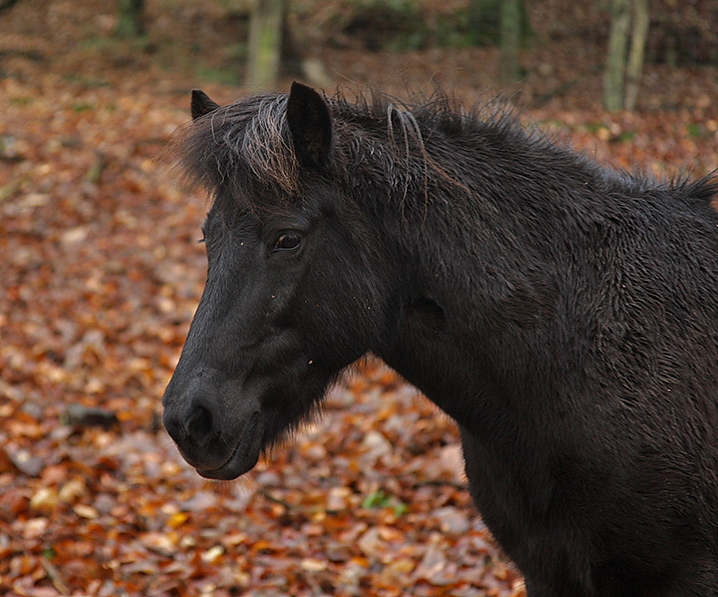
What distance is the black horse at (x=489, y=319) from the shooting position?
249 cm

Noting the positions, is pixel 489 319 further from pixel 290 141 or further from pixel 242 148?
pixel 242 148

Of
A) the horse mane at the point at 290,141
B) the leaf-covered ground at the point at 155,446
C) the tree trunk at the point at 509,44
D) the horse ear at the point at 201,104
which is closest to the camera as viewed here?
the horse mane at the point at 290,141

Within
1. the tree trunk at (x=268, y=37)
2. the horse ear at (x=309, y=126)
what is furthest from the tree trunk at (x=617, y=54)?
the horse ear at (x=309, y=126)

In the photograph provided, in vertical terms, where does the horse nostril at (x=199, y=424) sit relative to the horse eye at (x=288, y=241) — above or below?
below

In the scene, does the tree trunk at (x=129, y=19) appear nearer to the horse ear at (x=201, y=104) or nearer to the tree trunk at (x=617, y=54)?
the tree trunk at (x=617, y=54)

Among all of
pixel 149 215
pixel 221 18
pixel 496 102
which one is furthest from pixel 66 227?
pixel 221 18

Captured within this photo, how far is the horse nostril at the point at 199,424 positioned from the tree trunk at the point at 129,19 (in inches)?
650

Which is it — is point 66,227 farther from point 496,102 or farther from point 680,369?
point 680,369

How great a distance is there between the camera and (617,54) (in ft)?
35.8

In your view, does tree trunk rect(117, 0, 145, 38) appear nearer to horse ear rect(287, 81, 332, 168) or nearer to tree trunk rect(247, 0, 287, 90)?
tree trunk rect(247, 0, 287, 90)

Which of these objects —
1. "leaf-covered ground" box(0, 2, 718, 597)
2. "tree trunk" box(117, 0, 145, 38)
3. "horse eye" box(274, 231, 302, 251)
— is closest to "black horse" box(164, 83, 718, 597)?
"horse eye" box(274, 231, 302, 251)

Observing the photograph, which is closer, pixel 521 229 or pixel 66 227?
pixel 521 229

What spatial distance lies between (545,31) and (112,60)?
29.7 ft

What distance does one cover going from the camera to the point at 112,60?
52.7 ft
